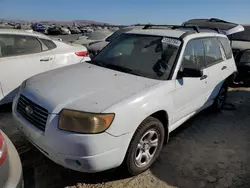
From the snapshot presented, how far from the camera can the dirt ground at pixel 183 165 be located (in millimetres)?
2783

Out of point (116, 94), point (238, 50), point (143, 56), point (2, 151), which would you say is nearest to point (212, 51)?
point (143, 56)

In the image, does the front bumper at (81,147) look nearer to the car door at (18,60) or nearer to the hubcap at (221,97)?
the car door at (18,60)

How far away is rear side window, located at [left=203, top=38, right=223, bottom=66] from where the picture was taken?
4125 millimetres

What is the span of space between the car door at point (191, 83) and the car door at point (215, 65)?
0.59 feet

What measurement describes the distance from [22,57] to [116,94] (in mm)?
2671

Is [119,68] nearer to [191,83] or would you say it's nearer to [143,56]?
[143,56]

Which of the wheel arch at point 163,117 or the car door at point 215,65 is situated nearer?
the wheel arch at point 163,117

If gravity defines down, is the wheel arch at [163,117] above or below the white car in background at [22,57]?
below

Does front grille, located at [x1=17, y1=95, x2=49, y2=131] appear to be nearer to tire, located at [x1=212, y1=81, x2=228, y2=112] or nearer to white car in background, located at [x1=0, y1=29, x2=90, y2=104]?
white car in background, located at [x1=0, y1=29, x2=90, y2=104]

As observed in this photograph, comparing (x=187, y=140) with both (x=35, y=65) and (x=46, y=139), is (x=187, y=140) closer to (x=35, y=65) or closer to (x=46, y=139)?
(x=46, y=139)

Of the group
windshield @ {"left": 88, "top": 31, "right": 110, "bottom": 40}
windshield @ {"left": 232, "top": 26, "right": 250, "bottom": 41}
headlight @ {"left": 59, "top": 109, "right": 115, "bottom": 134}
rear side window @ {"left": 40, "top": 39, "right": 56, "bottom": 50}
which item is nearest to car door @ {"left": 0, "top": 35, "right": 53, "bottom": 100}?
rear side window @ {"left": 40, "top": 39, "right": 56, "bottom": 50}

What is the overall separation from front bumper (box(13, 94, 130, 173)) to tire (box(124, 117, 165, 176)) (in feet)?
0.57

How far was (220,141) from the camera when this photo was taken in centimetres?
388

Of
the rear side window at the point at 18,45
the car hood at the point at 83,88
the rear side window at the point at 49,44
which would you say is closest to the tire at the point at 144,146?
the car hood at the point at 83,88
